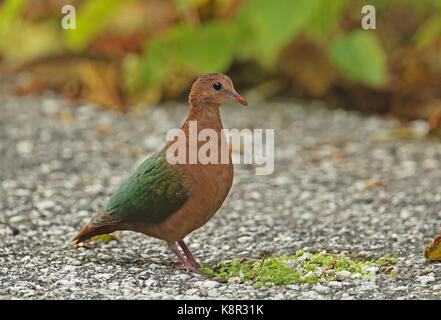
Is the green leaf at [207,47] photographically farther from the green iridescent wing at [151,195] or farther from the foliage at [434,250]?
the foliage at [434,250]

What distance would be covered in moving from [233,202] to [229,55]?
1842 mm

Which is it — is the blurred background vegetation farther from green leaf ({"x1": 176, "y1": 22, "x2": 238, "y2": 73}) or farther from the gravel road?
the gravel road

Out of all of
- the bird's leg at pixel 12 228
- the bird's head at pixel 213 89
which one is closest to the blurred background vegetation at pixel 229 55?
the bird's leg at pixel 12 228

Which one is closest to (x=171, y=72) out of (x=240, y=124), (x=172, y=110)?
(x=172, y=110)

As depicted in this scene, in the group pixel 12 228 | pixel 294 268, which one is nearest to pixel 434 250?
pixel 294 268

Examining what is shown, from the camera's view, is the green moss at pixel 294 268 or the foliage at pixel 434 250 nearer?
the green moss at pixel 294 268

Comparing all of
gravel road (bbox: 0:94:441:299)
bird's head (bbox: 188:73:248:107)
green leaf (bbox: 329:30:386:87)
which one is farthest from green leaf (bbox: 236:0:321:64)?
bird's head (bbox: 188:73:248:107)

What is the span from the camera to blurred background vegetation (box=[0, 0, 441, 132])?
19.9 feet

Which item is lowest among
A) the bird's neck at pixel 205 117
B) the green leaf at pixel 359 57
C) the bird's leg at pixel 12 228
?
the bird's leg at pixel 12 228

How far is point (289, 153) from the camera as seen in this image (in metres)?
5.71

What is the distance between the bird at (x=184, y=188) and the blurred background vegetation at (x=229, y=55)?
2659mm

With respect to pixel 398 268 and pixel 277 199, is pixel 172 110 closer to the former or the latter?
pixel 277 199

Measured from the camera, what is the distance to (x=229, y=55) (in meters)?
6.06

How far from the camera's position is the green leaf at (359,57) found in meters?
5.96
